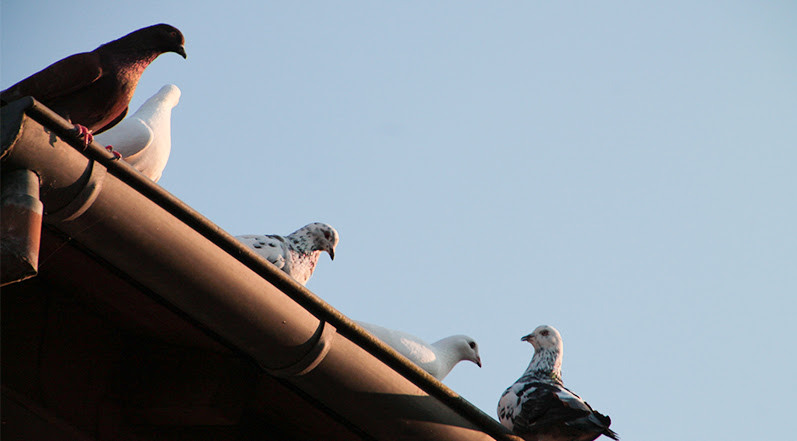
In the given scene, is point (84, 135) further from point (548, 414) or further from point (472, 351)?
point (472, 351)

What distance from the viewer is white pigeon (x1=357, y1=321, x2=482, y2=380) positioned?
5.30m

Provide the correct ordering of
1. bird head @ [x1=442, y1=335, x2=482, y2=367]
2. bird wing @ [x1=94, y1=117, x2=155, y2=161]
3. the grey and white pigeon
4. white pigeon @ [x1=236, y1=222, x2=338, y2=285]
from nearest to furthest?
the grey and white pigeon
bird wing @ [x1=94, y1=117, x2=155, y2=161]
white pigeon @ [x1=236, y1=222, x2=338, y2=285]
bird head @ [x1=442, y1=335, x2=482, y2=367]

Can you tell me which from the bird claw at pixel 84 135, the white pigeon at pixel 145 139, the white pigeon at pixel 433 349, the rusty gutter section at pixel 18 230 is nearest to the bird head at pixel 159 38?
the white pigeon at pixel 145 139

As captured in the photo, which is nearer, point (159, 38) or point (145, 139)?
point (159, 38)

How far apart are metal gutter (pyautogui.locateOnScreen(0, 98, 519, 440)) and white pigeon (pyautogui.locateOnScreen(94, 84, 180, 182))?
Result: 6.92ft

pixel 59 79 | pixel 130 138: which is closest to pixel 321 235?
pixel 130 138

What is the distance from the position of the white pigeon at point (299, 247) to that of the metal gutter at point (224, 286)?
7.25 ft

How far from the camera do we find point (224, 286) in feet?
10.0

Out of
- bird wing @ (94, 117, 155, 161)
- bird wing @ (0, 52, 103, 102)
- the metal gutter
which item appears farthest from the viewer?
bird wing @ (94, 117, 155, 161)

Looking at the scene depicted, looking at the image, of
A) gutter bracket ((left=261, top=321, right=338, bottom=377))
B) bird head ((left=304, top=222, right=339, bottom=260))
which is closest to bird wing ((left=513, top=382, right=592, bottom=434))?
gutter bracket ((left=261, top=321, right=338, bottom=377))

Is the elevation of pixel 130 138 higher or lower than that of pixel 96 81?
higher

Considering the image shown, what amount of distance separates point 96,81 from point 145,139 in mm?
1514

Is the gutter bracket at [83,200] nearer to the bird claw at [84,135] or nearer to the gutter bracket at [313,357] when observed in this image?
the bird claw at [84,135]

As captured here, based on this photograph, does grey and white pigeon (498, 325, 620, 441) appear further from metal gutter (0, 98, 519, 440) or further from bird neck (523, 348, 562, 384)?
metal gutter (0, 98, 519, 440)
